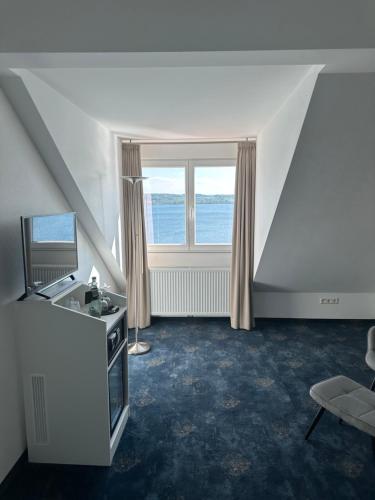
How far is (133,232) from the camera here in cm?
409

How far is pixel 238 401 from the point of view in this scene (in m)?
2.75

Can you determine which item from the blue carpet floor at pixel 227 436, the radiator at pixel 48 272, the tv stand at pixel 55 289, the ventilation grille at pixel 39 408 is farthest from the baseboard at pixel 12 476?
the radiator at pixel 48 272

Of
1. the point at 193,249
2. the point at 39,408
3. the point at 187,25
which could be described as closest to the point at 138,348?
the point at 193,249


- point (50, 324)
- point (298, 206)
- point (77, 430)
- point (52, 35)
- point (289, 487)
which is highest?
point (52, 35)

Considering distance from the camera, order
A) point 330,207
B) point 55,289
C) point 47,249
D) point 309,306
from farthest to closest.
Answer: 1. point 309,306
2. point 330,207
3. point 55,289
4. point 47,249

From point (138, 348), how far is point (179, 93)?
2620mm

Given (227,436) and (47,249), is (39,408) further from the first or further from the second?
(227,436)

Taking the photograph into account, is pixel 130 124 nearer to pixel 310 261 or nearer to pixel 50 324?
pixel 50 324

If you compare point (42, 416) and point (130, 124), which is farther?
point (130, 124)

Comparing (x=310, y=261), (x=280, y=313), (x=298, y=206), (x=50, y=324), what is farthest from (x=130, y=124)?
(x=280, y=313)

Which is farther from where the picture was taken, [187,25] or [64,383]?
[64,383]

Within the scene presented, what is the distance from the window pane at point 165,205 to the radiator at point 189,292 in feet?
1.54

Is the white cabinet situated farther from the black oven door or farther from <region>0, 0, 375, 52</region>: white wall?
<region>0, 0, 375, 52</region>: white wall

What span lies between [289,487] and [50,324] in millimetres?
1721
